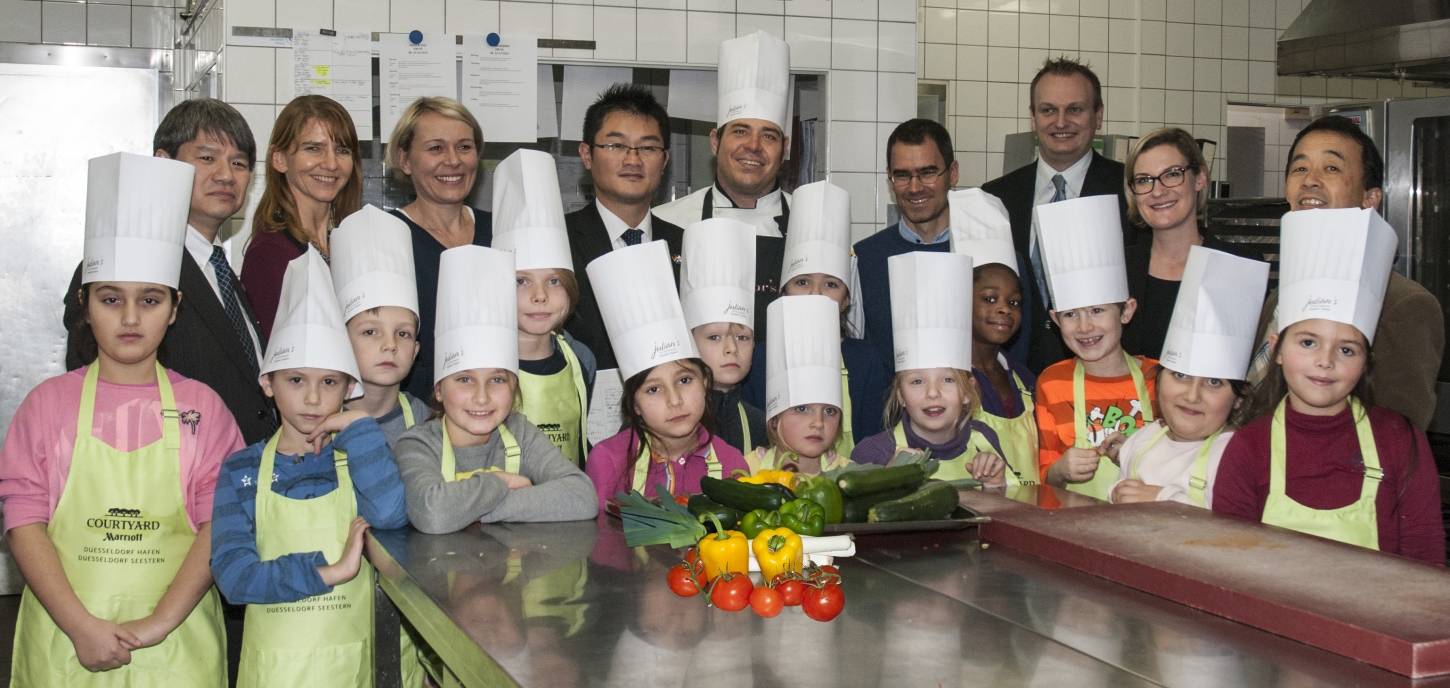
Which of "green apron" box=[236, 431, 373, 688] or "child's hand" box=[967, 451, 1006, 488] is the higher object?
"child's hand" box=[967, 451, 1006, 488]

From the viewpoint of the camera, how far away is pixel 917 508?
6.77 feet

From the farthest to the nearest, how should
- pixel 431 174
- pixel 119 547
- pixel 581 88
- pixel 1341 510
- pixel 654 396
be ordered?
pixel 581 88 < pixel 431 174 < pixel 654 396 < pixel 119 547 < pixel 1341 510

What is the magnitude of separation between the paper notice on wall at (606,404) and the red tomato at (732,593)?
1.48 m

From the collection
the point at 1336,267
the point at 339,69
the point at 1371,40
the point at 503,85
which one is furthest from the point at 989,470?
the point at 1371,40

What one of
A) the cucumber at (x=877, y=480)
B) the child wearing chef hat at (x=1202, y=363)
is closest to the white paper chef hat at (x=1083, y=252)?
the child wearing chef hat at (x=1202, y=363)

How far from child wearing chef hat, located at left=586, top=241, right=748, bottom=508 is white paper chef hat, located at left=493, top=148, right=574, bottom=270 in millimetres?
305

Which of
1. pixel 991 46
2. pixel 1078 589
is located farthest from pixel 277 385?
pixel 991 46

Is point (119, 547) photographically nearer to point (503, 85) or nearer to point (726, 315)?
point (726, 315)

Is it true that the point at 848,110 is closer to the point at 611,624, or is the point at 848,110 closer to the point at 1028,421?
the point at 1028,421

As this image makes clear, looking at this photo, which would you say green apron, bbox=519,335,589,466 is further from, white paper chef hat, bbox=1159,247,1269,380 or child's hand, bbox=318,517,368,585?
white paper chef hat, bbox=1159,247,1269,380

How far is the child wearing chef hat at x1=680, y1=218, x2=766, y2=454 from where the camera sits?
2.90m

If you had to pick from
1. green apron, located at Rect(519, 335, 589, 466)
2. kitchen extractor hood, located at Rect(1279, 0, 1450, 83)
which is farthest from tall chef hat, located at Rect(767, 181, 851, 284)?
kitchen extractor hood, located at Rect(1279, 0, 1450, 83)

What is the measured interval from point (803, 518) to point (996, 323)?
134 centimetres

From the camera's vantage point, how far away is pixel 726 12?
4082 mm
